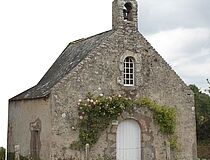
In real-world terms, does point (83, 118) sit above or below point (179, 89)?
below

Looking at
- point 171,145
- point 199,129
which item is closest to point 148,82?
point 171,145

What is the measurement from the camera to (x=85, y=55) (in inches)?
800

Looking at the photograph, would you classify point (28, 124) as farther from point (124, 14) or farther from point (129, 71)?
point (124, 14)

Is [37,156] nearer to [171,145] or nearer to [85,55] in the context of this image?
[85,55]

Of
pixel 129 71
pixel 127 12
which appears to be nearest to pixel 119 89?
pixel 129 71

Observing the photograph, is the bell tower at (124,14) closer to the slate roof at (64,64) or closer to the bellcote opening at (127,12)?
the bellcote opening at (127,12)

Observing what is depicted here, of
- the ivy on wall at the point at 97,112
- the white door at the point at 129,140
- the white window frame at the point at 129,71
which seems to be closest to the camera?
the ivy on wall at the point at 97,112

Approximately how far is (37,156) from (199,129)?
684 inches

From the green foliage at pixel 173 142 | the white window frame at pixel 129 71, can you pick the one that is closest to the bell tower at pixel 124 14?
the white window frame at pixel 129 71

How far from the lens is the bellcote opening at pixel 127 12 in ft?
70.7

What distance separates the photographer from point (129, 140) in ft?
66.7

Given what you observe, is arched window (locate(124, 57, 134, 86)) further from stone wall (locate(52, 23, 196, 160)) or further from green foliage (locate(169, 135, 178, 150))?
green foliage (locate(169, 135, 178, 150))

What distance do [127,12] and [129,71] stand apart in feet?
10.9

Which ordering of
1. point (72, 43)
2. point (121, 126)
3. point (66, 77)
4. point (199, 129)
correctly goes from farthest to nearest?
point (199, 129) → point (72, 43) → point (121, 126) → point (66, 77)
